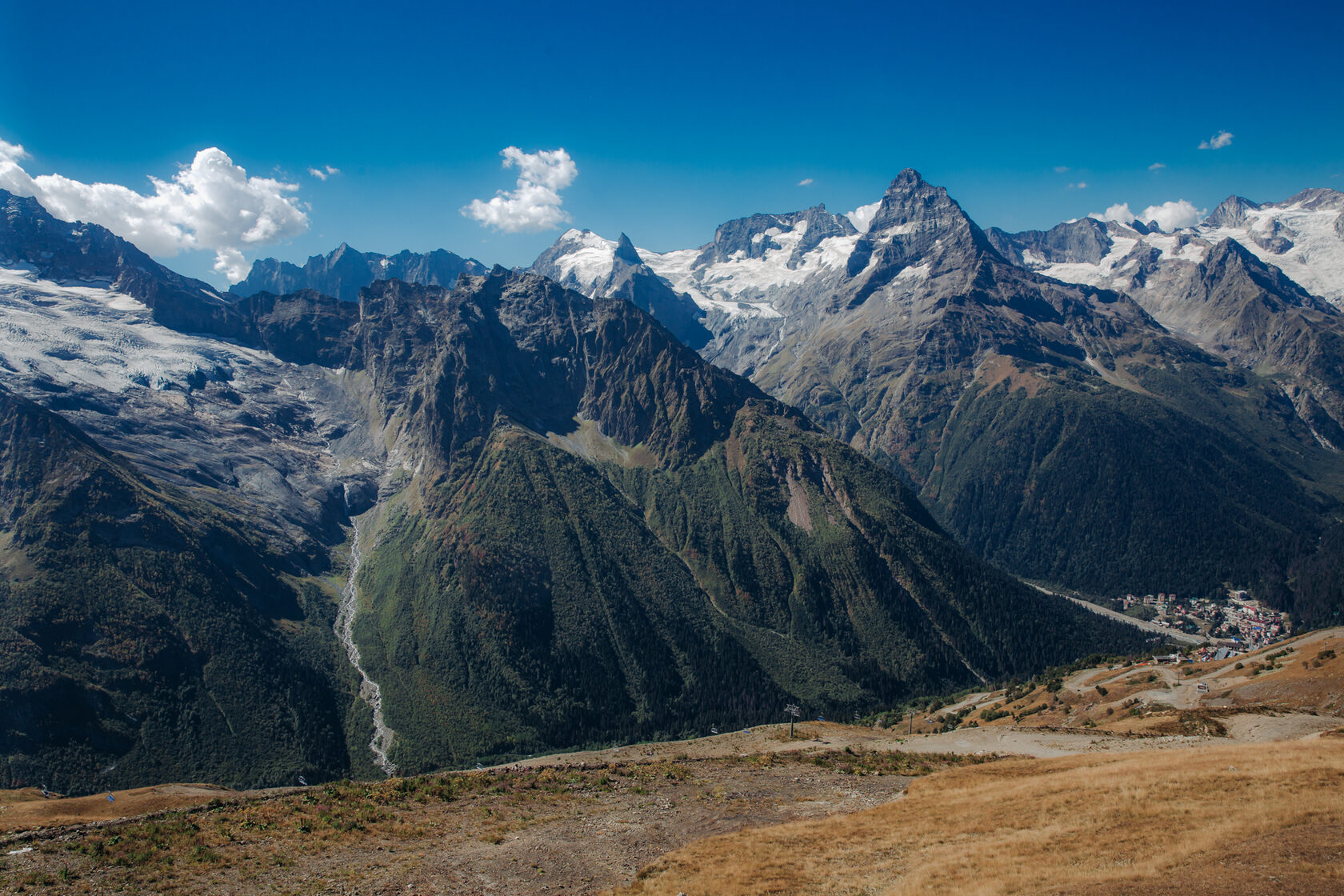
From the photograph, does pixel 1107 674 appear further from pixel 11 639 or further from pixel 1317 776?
pixel 11 639

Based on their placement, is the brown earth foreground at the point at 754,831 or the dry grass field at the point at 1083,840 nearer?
the dry grass field at the point at 1083,840

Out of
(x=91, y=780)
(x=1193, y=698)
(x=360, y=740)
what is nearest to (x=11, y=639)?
(x=91, y=780)

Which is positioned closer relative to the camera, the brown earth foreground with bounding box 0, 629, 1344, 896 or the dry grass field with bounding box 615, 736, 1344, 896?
the dry grass field with bounding box 615, 736, 1344, 896

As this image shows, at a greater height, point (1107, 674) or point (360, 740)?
point (1107, 674)

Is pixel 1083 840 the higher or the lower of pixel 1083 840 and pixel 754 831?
the higher
